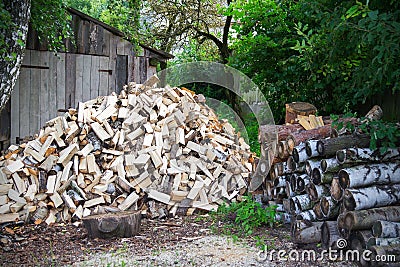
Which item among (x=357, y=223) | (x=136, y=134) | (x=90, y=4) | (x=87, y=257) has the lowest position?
(x=87, y=257)

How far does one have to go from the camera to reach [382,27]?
12.8ft

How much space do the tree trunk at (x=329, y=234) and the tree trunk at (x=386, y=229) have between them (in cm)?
51

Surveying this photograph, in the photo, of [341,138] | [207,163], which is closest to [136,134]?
[207,163]

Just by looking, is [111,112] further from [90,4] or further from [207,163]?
[90,4]

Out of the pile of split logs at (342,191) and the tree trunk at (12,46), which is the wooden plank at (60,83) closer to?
the tree trunk at (12,46)

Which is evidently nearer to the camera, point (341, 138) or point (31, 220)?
point (341, 138)

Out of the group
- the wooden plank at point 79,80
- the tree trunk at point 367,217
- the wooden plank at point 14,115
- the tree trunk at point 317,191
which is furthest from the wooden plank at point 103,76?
the tree trunk at point 367,217

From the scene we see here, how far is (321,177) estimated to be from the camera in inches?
180

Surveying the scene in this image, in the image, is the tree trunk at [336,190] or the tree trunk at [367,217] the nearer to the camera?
the tree trunk at [367,217]

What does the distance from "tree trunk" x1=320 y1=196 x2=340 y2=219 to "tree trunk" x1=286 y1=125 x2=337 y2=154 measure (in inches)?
34.5

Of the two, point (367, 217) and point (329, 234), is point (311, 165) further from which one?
point (367, 217)

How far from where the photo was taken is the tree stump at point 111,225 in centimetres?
497

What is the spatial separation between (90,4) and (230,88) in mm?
10470

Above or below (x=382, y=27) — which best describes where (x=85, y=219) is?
below
